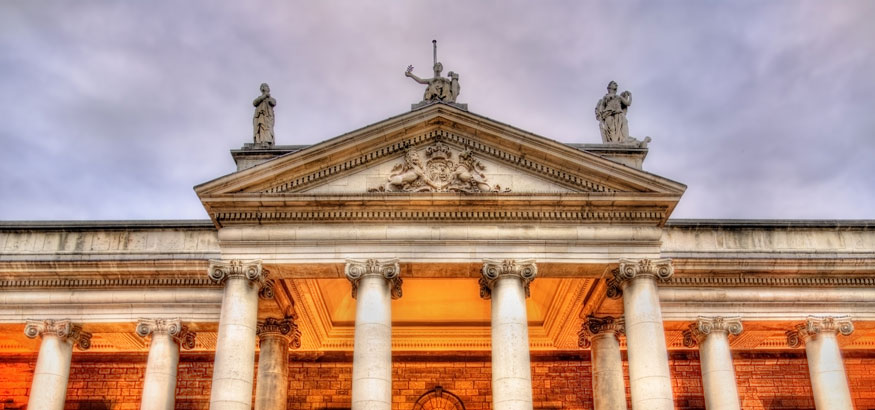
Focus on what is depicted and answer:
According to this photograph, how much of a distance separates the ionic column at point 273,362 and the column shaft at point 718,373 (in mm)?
12243

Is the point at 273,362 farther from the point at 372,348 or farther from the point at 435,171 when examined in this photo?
the point at 435,171

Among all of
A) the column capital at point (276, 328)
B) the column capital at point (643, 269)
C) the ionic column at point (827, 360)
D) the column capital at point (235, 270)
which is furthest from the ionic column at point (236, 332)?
the ionic column at point (827, 360)

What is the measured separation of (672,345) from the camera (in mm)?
27750

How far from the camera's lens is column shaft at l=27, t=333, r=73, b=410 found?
2238 cm

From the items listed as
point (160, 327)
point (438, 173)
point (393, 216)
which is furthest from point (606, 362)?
point (160, 327)

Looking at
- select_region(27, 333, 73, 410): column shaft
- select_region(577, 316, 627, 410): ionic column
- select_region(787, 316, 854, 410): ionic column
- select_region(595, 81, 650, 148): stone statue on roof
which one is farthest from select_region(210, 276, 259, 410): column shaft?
select_region(787, 316, 854, 410): ionic column

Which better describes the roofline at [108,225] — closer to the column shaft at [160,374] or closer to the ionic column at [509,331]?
the column shaft at [160,374]

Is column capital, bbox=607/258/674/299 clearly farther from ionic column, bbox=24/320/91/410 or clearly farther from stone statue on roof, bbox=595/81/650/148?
ionic column, bbox=24/320/91/410

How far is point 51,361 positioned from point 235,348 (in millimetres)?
6219

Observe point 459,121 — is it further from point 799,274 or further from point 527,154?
point 799,274

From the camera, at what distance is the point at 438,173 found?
22.0 meters

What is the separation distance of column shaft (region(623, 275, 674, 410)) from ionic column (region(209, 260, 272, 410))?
379 inches

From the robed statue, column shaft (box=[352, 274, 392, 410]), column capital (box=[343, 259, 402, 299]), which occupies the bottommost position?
column shaft (box=[352, 274, 392, 410])

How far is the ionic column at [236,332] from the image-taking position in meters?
19.9
